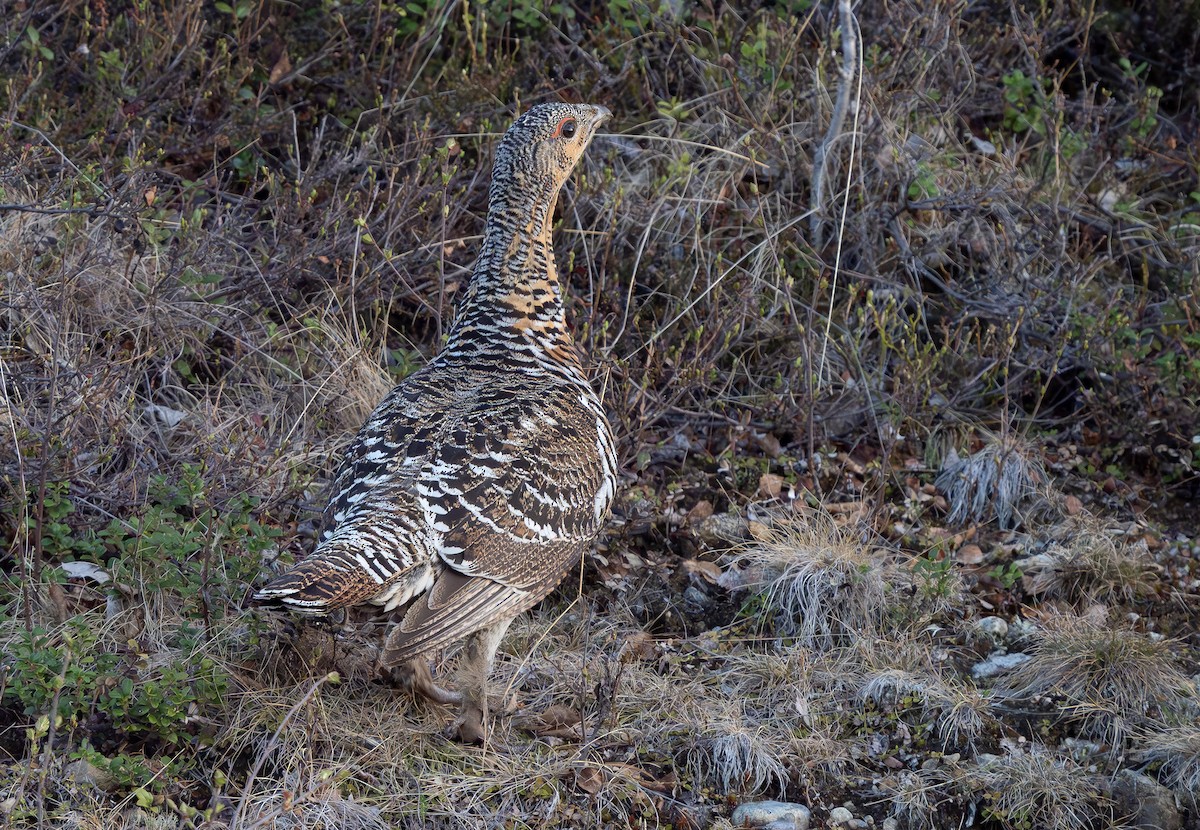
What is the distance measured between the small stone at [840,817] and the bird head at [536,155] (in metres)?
2.62

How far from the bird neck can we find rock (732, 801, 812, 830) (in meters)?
1.85

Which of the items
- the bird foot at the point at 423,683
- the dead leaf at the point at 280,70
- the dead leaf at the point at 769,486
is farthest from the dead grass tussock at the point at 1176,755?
the dead leaf at the point at 280,70

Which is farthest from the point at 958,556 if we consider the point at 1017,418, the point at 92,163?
the point at 92,163

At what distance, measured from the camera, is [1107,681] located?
4781 millimetres

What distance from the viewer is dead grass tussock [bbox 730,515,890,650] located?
5180mm

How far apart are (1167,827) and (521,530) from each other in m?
2.50

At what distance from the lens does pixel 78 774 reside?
394 centimetres

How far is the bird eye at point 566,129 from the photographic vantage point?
5077mm

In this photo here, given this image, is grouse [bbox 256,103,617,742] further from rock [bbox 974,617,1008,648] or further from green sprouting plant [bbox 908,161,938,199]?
green sprouting plant [bbox 908,161,938,199]

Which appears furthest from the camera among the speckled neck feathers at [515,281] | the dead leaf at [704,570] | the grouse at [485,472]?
the dead leaf at [704,570]

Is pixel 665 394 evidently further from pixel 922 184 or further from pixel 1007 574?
pixel 922 184

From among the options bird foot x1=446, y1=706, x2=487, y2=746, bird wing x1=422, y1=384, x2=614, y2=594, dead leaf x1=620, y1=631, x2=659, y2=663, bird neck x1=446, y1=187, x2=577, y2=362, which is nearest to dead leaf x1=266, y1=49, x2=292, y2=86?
bird neck x1=446, y1=187, x2=577, y2=362

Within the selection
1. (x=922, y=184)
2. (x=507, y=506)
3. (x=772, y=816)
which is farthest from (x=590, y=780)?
(x=922, y=184)

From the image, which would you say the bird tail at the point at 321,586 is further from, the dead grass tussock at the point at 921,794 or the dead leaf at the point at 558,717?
the dead grass tussock at the point at 921,794
